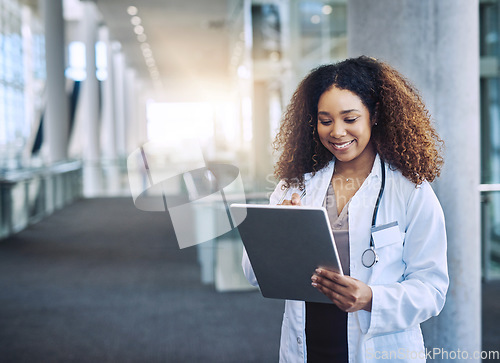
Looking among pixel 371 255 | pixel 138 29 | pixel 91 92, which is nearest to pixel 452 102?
pixel 371 255

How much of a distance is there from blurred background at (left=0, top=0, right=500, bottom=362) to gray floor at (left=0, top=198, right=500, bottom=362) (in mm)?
21

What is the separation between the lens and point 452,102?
256cm

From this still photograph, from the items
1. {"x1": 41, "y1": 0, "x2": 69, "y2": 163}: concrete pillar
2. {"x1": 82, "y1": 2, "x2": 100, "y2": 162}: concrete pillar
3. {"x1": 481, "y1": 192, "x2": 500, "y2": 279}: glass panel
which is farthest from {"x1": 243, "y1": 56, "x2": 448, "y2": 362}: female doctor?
{"x1": 82, "y1": 2, "x2": 100, "y2": 162}: concrete pillar

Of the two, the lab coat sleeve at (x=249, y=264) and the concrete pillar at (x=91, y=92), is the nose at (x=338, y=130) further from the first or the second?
the concrete pillar at (x=91, y=92)

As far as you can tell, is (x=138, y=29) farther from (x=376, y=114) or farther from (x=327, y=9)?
(x=376, y=114)

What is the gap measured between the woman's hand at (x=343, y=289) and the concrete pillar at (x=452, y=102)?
1.32 meters

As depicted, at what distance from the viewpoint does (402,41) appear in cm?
259

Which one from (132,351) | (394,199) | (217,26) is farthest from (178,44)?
(394,199)

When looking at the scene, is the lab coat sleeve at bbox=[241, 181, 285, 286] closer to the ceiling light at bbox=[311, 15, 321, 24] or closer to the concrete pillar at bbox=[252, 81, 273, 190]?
the ceiling light at bbox=[311, 15, 321, 24]

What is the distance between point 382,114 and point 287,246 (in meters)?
0.48

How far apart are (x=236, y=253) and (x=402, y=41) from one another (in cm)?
361

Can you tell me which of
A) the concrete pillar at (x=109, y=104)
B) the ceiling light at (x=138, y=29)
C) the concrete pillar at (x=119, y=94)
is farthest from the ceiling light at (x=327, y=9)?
the concrete pillar at (x=119, y=94)

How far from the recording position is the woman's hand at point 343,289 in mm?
1397

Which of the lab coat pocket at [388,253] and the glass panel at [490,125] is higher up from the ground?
the glass panel at [490,125]
